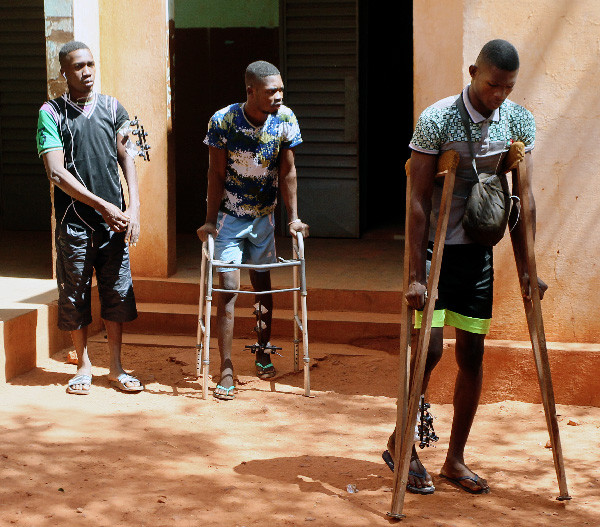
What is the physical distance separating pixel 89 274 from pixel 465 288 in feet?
9.34

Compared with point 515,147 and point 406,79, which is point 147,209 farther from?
point 406,79

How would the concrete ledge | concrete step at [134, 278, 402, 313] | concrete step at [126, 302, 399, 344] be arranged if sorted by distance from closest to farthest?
1. the concrete ledge
2. concrete step at [126, 302, 399, 344]
3. concrete step at [134, 278, 402, 313]

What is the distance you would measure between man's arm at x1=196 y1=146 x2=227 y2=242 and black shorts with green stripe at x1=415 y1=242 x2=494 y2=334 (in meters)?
2.08

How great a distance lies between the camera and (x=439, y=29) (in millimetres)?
6160

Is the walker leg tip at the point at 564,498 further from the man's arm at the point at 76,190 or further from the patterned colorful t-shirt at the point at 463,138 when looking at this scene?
the man's arm at the point at 76,190

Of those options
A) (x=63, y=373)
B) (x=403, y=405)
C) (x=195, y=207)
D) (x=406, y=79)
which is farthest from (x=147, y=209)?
(x=406, y=79)

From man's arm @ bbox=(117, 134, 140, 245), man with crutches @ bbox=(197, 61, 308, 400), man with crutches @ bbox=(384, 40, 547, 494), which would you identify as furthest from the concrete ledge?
man with crutches @ bbox=(384, 40, 547, 494)

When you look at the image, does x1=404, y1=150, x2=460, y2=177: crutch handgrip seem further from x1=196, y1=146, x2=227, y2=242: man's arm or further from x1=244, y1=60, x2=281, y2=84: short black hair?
x1=196, y1=146, x2=227, y2=242: man's arm

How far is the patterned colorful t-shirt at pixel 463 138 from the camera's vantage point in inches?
177

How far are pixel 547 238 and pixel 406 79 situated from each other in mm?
6510

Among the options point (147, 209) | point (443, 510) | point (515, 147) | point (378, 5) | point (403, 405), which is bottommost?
point (443, 510)

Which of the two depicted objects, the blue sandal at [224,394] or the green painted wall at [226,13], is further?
the green painted wall at [226,13]

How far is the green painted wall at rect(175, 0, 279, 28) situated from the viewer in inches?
395

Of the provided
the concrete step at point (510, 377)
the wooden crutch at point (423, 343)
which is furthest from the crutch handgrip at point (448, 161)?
the concrete step at point (510, 377)
